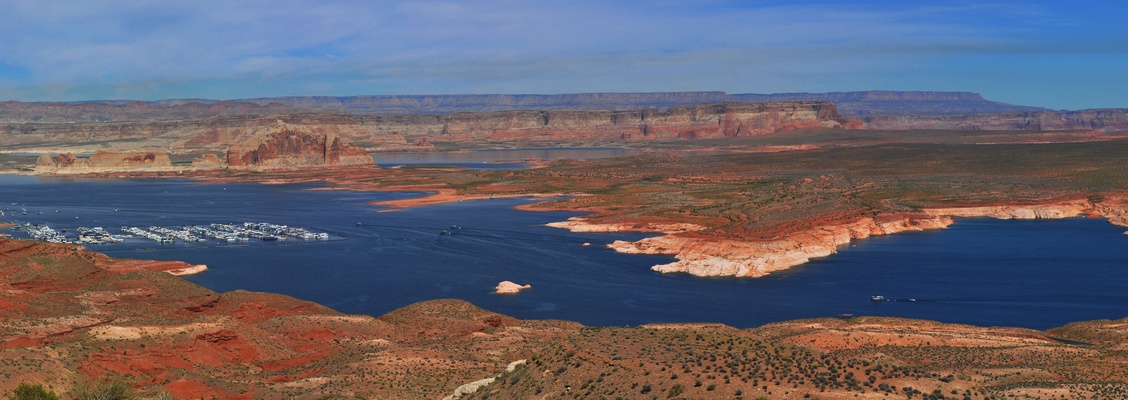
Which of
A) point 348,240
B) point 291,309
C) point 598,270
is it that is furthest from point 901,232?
point 291,309

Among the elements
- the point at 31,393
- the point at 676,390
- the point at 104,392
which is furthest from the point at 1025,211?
the point at 31,393

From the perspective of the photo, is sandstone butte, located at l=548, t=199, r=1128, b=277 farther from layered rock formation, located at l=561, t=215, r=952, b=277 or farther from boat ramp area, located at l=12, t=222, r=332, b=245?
boat ramp area, located at l=12, t=222, r=332, b=245

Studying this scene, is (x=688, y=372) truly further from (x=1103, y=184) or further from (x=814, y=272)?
(x=1103, y=184)

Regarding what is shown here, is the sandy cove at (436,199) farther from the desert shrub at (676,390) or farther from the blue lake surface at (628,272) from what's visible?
the desert shrub at (676,390)

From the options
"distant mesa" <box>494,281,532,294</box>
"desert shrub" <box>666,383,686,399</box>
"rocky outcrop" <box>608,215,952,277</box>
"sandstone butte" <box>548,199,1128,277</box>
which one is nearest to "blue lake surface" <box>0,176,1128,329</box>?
"distant mesa" <box>494,281,532,294</box>

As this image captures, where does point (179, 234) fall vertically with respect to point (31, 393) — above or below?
below

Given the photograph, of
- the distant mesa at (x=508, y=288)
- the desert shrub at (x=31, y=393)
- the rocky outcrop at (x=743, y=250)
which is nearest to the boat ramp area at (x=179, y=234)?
the rocky outcrop at (x=743, y=250)

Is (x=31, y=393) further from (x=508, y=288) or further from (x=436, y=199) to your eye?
(x=436, y=199)
